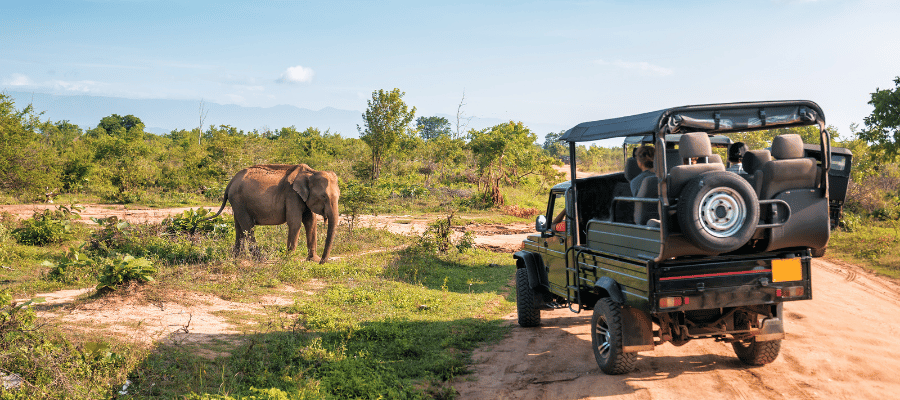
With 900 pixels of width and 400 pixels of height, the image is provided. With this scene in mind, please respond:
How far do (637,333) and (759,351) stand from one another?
1542mm

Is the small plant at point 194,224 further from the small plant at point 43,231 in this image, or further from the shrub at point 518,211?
the shrub at point 518,211

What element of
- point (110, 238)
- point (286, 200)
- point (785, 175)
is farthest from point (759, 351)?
point (110, 238)

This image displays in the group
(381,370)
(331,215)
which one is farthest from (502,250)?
(381,370)

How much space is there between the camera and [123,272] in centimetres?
832

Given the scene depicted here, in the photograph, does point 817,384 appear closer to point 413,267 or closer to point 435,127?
point 413,267

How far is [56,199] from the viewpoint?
75.7 feet

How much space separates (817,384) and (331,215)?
956 centimetres

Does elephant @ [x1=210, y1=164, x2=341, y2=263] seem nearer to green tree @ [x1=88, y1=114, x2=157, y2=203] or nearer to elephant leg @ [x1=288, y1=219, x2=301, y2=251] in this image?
elephant leg @ [x1=288, y1=219, x2=301, y2=251]

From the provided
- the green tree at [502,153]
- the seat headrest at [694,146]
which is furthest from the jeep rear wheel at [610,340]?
the green tree at [502,153]

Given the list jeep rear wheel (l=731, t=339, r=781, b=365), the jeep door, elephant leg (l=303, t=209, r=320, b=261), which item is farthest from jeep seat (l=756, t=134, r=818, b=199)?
elephant leg (l=303, t=209, r=320, b=261)

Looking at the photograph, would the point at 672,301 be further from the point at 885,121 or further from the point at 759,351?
the point at 885,121

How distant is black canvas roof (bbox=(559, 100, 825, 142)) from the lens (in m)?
5.43

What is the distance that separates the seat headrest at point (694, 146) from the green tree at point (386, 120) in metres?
24.8

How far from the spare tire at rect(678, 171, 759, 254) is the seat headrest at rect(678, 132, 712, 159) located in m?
0.34
